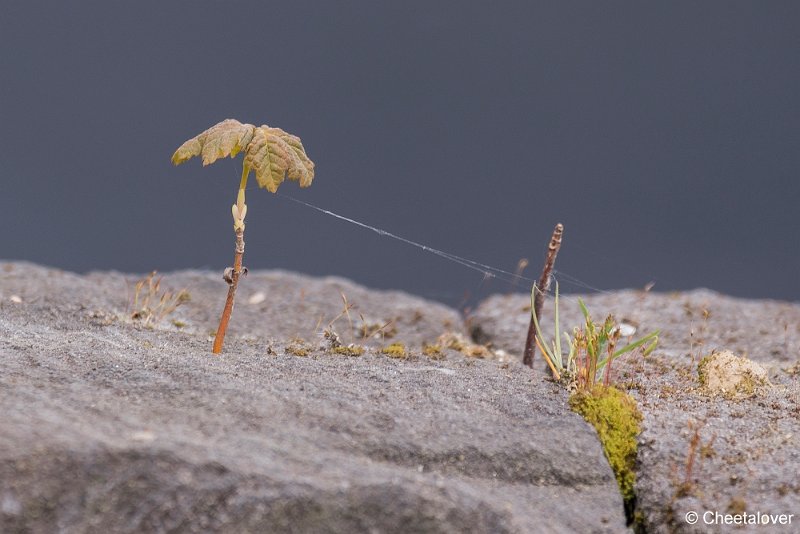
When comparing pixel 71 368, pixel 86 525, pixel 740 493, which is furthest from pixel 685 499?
pixel 71 368

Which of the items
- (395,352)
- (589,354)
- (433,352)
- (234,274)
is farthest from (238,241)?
(589,354)

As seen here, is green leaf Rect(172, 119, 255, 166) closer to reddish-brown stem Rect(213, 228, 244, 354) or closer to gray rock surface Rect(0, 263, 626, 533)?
reddish-brown stem Rect(213, 228, 244, 354)

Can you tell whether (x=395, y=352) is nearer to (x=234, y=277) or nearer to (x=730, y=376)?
(x=234, y=277)

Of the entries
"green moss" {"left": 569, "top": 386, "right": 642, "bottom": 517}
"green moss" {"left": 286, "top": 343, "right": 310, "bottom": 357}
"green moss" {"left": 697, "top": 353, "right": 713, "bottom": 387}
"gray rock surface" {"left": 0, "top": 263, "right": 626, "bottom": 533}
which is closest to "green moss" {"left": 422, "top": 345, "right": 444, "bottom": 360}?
"gray rock surface" {"left": 0, "top": 263, "right": 626, "bottom": 533}

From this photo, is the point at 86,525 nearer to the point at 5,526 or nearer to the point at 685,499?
the point at 5,526

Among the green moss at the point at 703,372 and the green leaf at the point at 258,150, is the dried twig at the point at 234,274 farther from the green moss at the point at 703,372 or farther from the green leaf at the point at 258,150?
the green moss at the point at 703,372

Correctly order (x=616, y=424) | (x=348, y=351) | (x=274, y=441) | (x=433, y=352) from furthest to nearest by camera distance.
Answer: (x=433, y=352) < (x=348, y=351) < (x=616, y=424) < (x=274, y=441)

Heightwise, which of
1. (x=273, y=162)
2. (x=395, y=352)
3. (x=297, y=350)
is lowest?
(x=297, y=350)
